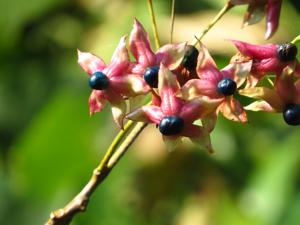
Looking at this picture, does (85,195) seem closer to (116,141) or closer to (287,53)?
(116,141)

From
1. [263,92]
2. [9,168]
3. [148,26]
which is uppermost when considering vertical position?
[263,92]

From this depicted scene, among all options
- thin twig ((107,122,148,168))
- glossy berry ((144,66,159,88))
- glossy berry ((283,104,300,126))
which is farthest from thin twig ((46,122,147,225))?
glossy berry ((283,104,300,126))

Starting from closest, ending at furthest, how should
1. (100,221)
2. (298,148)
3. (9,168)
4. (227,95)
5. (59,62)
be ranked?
(227,95)
(100,221)
(298,148)
(9,168)
(59,62)

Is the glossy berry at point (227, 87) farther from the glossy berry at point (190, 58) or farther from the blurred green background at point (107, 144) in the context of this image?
the blurred green background at point (107, 144)

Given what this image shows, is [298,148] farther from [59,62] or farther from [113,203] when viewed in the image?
[59,62]

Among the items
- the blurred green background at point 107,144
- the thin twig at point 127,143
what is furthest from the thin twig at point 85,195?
the blurred green background at point 107,144

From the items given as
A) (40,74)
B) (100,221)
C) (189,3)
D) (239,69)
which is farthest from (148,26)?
(239,69)
